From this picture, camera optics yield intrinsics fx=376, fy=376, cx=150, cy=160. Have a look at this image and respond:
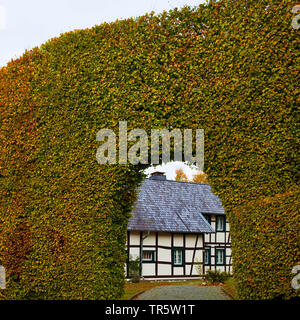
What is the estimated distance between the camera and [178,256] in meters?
20.0

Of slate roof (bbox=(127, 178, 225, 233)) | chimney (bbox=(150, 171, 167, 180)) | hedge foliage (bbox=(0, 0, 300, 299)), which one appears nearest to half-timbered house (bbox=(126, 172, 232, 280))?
slate roof (bbox=(127, 178, 225, 233))

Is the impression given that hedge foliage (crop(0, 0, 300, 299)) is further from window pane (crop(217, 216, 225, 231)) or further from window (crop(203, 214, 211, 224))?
window pane (crop(217, 216, 225, 231))

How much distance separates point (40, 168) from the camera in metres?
8.28

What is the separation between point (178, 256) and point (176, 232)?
1276 mm

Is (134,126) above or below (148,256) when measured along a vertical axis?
above

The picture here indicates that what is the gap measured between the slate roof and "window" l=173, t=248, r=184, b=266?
1.14m

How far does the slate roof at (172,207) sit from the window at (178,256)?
1.14m

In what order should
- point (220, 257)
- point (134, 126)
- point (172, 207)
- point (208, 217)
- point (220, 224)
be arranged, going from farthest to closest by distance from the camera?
1. point (220, 224)
2. point (208, 217)
3. point (220, 257)
4. point (172, 207)
5. point (134, 126)

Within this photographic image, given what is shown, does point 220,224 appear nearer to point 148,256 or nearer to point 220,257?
point 220,257

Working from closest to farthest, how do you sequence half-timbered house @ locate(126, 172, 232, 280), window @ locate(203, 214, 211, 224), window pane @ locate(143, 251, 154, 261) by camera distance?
half-timbered house @ locate(126, 172, 232, 280) < window pane @ locate(143, 251, 154, 261) < window @ locate(203, 214, 211, 224)

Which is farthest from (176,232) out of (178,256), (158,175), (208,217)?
(158,175)

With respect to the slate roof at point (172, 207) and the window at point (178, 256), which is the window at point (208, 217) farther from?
the window at point (178, 256)

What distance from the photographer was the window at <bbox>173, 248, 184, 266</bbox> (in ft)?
65.0
